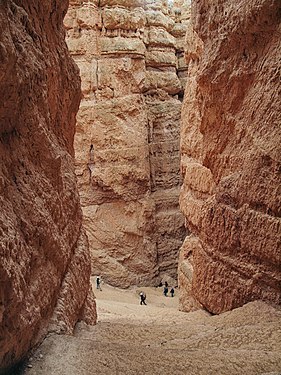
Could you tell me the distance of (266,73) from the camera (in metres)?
4.77

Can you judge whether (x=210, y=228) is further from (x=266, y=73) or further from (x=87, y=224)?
(x=87, y=224)

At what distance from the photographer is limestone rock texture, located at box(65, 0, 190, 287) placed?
50.6 ft

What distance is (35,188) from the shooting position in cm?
354

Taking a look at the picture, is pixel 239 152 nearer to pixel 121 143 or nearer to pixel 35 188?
pixel 35 188

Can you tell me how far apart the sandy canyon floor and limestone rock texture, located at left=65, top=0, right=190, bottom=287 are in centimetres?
1123

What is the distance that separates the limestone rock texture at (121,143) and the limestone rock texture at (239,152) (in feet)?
29.5

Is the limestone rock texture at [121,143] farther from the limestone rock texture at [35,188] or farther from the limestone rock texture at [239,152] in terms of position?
the limestone rock texture at [35,188]

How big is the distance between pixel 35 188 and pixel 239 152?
3.04 metres

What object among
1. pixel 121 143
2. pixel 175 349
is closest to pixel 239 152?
pixel 175 349

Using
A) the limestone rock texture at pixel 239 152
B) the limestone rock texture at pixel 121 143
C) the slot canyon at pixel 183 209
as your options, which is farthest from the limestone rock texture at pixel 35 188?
the limestone rock texture at pixel 121 143

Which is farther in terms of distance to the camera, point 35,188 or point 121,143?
point 121,143

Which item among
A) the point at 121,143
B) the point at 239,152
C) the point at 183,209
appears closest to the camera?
the point at 239,152

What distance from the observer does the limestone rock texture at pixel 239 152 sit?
4.59 m

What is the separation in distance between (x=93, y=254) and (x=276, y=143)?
40.3 ft
